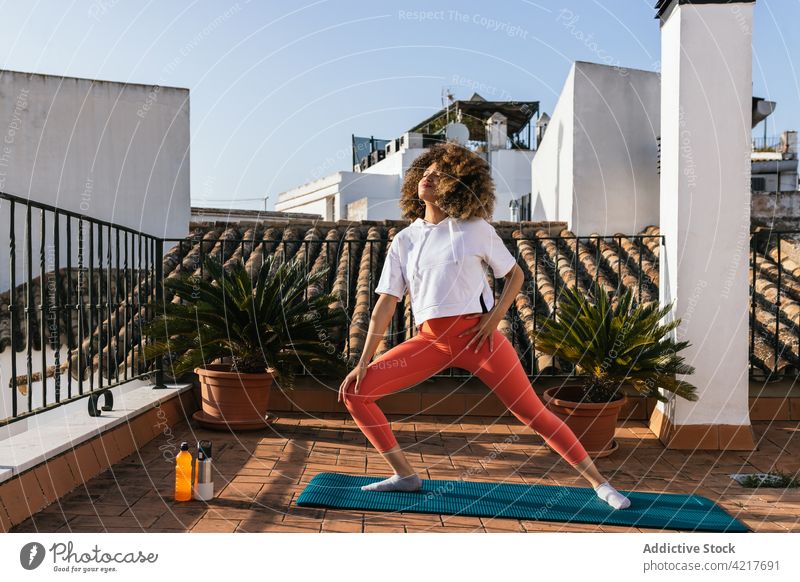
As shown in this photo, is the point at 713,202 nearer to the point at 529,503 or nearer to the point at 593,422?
the point at 593,422

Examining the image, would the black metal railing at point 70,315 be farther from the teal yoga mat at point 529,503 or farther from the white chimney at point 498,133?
the white chimney at point 498,133

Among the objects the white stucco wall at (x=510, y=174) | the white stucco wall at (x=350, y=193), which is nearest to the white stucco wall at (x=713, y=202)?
the white stucco wall at (x=510, y=174)

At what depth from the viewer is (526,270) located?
7875 millimetres

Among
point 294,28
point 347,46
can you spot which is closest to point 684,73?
point 347,46

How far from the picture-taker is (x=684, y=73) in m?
4.91

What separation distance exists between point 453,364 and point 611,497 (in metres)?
1.04

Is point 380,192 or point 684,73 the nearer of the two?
Answer: point 684,73

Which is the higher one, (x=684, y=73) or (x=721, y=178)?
(x=684, y=73)

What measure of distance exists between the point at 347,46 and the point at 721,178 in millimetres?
3017

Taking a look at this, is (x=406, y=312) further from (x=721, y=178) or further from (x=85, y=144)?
(x=85, y=144)

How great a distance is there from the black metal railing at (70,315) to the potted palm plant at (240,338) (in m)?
0.36

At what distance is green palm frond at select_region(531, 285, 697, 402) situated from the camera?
4629mm

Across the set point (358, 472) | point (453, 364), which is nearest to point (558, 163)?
point (358, 472)

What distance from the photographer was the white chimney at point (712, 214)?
486cm
